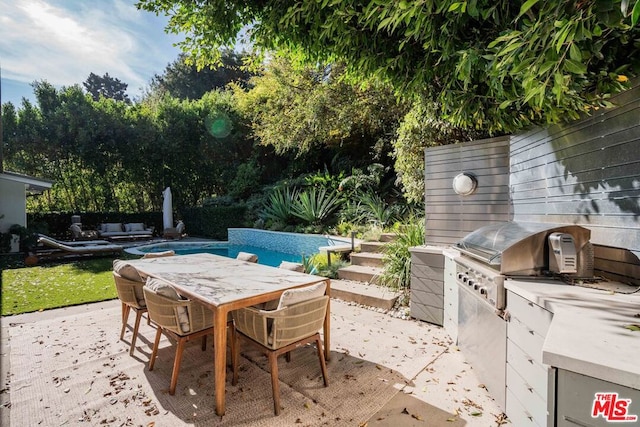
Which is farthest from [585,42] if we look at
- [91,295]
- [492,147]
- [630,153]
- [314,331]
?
[91,295]

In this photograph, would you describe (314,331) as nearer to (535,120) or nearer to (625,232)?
(625,232)

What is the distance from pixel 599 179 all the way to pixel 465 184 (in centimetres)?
170

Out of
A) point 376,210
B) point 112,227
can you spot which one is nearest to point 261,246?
point 376,210

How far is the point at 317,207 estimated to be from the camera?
1034 cm

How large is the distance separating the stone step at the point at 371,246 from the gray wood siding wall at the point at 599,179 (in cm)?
339

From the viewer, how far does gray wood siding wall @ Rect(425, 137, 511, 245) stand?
12.4ft

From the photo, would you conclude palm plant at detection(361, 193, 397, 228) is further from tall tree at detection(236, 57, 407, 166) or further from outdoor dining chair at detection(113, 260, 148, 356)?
outdoor dining chair at detection(113, 260, 148, 356)

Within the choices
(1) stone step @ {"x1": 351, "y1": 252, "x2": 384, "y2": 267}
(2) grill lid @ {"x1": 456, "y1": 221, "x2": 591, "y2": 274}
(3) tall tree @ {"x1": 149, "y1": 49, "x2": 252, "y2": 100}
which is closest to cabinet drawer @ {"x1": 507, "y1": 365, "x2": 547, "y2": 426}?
(2) grill lid @ {"x1": 456, "y1": 221, "x2": 591, "y2": 274}

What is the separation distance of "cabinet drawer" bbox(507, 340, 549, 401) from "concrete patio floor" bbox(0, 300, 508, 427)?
22.9 inches

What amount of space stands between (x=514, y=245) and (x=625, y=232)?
648 millimetres

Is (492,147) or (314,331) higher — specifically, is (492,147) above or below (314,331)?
above

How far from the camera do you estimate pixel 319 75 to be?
9.30 m

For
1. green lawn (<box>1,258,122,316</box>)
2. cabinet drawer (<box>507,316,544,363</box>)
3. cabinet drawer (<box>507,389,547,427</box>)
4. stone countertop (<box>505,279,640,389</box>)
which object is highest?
stone countertop (<box>505,279,640,389</box>)

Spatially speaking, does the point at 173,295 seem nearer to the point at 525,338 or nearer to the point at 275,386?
the point at 275,386
